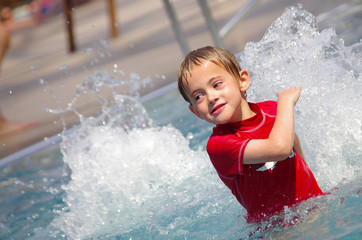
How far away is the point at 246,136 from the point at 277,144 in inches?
7.4

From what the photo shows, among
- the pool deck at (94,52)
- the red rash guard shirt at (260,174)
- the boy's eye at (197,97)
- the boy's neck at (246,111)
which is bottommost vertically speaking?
the pool deck at (94,52)

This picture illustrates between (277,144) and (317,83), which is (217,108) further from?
(317,83)

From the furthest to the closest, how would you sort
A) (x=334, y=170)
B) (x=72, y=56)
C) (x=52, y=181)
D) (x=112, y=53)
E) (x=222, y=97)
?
1. (x=72, y=56)
2. (x=112, y=53)
3. (x=52, y=181)
4. (x=334, y=170)
5. (x=222, y=97)

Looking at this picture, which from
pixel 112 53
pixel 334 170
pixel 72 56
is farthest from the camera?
pixel 72 56

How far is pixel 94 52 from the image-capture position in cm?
916

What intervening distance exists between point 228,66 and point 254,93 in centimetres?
126

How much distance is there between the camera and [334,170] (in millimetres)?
2787

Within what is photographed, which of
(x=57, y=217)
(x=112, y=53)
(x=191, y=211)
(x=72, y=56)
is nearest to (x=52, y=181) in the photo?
(x=57, y=217)

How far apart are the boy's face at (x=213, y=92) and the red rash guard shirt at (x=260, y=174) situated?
0.27 feet

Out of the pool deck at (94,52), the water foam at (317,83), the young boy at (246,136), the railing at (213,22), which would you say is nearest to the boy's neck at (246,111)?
the young boy at (246,136)

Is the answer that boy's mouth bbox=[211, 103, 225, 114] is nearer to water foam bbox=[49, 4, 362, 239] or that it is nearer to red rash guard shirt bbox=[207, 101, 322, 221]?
red rash guard shirt bbox=[207, 101, 322, 221]

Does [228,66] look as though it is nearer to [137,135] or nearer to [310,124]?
[310,124]

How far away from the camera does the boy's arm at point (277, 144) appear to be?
6.52 ft

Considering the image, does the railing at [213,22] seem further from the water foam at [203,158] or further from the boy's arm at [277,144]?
the boy's arm at [277,144]
